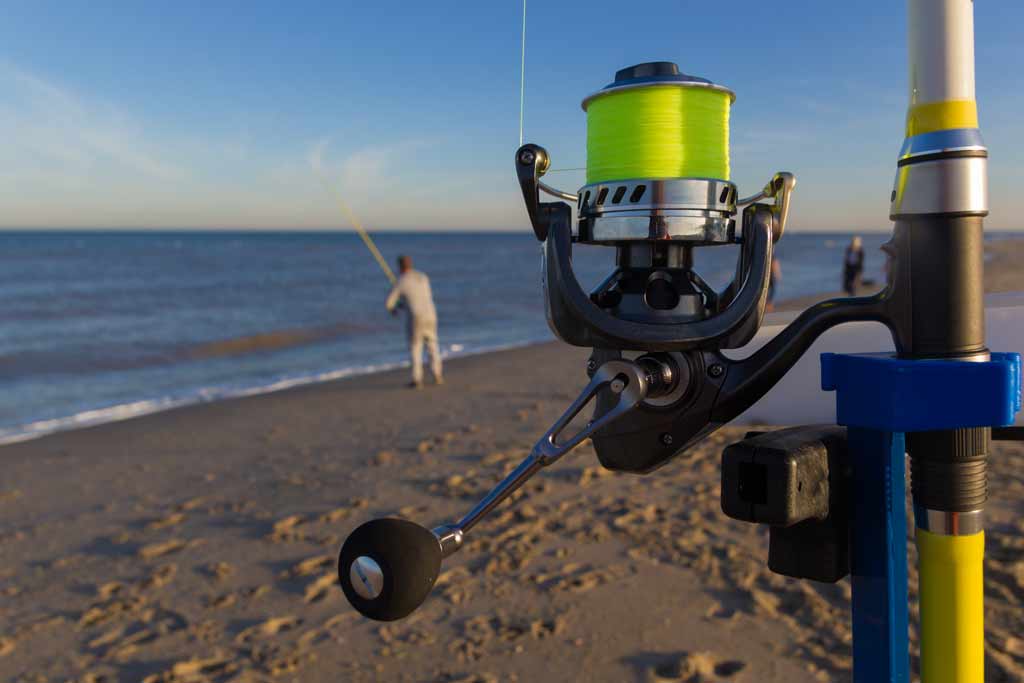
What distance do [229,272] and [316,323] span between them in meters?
23.0

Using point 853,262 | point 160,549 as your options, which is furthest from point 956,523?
point 853,262

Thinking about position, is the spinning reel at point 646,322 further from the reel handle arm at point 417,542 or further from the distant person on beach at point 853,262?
the distant person on beach at point 853,262

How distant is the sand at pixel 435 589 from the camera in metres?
3.12

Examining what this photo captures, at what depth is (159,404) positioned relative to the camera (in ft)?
33.3

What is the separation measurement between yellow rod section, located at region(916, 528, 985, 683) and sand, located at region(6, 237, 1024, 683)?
197cm

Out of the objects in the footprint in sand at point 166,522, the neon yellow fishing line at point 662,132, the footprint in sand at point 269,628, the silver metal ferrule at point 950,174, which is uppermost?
the neon yellow fishing line at point 662,132

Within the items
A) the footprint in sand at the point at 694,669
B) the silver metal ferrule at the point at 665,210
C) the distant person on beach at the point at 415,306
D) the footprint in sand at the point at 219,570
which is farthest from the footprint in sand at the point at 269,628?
the distant person on beach at the point at 415,306

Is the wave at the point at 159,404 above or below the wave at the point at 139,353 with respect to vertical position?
below

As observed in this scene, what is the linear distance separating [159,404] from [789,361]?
1016 cm

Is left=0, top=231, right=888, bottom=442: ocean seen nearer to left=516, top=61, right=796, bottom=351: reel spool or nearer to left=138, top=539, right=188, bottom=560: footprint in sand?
left=516, top=61, right=796, bottom=351: reel spool

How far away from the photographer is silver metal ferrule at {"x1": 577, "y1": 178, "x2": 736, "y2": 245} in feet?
3.82

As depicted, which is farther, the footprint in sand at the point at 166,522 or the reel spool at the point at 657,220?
the footprint in sand at the point at 166,522

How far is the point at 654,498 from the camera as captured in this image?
15.6 ft

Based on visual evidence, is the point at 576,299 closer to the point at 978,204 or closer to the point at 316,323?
the point at 978,204
